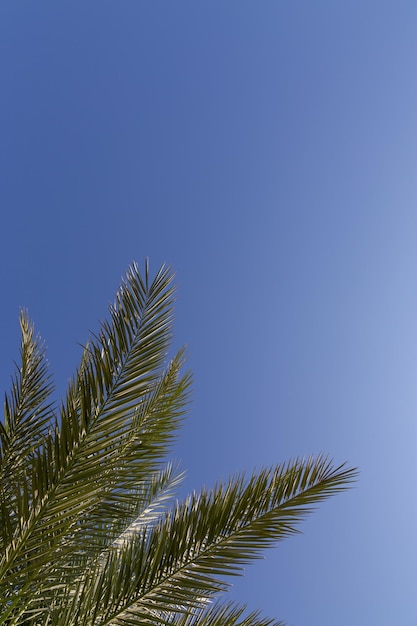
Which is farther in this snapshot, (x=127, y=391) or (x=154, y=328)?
(x=154, y=328)

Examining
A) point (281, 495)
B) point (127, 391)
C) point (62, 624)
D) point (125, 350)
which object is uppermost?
point (125, 350)

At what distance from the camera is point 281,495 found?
3.39 metres

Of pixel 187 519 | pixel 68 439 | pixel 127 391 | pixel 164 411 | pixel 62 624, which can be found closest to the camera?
pixel 62 624

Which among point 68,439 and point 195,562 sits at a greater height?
point 68,439

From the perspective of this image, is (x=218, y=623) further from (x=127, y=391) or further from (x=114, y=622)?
(x=127, y=391)

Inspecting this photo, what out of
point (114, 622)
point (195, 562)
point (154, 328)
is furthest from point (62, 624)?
point (154, 328)

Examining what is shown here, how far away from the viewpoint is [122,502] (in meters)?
3.37

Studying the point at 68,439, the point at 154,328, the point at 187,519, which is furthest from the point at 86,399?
the point at 187,519

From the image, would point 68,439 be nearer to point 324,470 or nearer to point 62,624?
point 62,624

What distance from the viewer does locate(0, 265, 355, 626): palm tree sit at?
2.80 m

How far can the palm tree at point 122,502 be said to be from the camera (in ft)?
9.19

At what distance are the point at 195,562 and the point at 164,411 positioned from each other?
0.93 meters

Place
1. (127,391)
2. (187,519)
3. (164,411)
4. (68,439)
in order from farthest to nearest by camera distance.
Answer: (164,411)
(187,519)
(127,391)
(68,439)

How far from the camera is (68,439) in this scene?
9.41 ft
